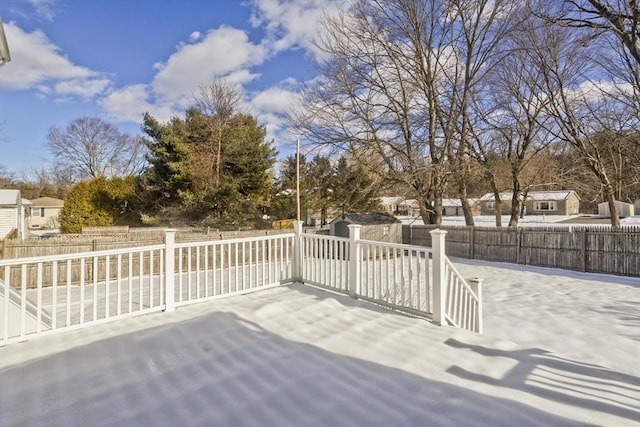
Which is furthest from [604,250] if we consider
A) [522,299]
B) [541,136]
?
[541,136]

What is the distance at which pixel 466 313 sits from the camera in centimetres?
427

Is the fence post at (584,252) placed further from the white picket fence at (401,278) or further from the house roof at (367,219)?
the white picket fence at (401,278)

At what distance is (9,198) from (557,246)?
75.3 feet

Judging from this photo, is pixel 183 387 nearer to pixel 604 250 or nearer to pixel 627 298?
pixel 627 298

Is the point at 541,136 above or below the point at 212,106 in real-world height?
below

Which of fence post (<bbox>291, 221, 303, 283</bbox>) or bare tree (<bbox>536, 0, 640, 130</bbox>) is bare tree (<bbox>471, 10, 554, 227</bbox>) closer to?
bare tree (<bbox>536, 0, 640, 130</bbox>)

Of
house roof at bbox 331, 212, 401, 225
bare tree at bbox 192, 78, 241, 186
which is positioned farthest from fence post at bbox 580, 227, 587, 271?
bare tree at bbox 192, 78, 241, 186

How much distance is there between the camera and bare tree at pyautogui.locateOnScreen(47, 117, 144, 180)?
2645 cm

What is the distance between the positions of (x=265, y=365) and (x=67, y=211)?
60.4 feet

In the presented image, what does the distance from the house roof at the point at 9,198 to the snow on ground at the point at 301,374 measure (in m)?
17.5

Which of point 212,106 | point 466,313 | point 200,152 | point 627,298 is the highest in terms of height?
point 212,106

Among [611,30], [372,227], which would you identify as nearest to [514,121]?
[372,227]

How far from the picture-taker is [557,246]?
392 inches

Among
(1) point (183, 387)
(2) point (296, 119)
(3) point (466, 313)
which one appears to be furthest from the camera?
(2) point (296, 119)
